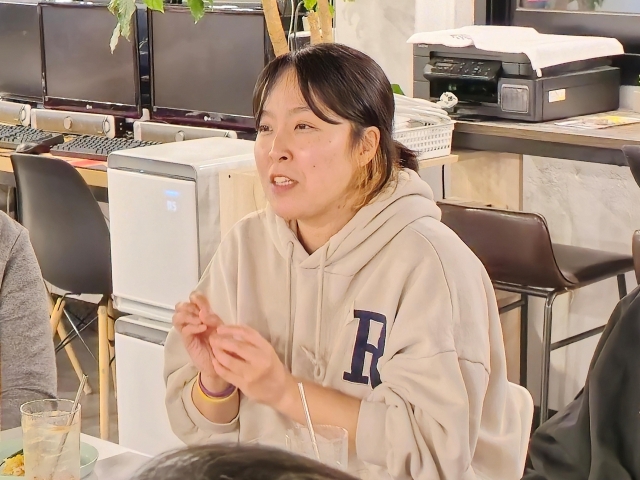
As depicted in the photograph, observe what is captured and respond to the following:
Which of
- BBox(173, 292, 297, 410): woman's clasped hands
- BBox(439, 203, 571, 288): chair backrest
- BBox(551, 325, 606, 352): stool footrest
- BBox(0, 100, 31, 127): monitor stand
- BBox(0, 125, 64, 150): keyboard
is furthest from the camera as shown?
BBox(0, 100, 31, 127): monitor stand

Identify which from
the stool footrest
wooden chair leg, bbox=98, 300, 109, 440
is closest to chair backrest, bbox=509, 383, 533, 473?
the stool footrest

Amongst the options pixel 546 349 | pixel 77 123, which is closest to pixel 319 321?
pixel 546 349

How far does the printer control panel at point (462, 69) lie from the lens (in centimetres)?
309

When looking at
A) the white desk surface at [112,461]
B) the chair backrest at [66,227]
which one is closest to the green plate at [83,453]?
the white desk surface at [112,461]

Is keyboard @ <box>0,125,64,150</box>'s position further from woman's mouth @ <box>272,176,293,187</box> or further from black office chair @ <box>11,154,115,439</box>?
woman's mouth @ <box>272,176,293,187</box>

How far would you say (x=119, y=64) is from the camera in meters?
4.15

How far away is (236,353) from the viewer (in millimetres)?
1553

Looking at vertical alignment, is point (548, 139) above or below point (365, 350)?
above

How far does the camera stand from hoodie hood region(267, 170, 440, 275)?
5.44ft

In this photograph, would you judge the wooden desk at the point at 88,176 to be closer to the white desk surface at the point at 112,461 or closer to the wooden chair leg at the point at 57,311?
the wooden chair leg at the point at 57,311

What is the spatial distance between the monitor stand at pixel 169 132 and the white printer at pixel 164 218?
718 millimetres

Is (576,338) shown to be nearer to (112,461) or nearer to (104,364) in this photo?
(104,364)

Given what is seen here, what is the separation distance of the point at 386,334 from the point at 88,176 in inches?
85.5

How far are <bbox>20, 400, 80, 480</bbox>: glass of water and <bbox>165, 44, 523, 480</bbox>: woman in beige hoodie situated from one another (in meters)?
0.26
